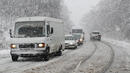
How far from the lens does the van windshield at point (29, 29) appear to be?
64.5ft

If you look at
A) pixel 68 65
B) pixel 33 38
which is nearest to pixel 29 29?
pixel 33 38

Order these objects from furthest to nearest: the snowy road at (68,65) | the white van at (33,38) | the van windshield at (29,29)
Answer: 1. the van windshield at (29,29)
2. the white van at (33,38)
3. the snowy road at (68,65)

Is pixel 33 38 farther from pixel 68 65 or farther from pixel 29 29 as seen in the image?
pixel 68 65

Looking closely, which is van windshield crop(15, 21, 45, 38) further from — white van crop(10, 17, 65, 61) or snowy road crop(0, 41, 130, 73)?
snowy road crop(0, 41, 130, 73)

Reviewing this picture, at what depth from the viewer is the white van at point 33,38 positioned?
19.0 m

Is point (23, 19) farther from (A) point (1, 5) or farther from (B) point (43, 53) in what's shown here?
(A) point (1, 5)

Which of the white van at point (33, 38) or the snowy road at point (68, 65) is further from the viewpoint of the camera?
the white van at point (33, 38)

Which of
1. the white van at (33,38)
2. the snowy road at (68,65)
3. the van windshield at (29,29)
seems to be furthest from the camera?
the van windshield at (29,29)

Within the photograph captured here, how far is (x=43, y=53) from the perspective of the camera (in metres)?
19.1

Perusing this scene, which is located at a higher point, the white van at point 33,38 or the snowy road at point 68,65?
the white van at point 33,38

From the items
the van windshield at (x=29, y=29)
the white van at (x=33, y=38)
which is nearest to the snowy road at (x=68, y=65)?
the white van at (x=33, y=38)

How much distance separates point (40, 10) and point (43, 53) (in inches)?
1742

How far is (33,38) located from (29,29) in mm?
1030

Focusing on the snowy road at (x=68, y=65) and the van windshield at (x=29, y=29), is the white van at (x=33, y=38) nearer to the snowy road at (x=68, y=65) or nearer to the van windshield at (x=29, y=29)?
the van windshield at (x=29, y=29)
